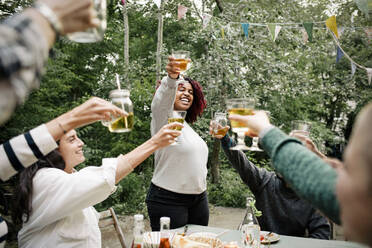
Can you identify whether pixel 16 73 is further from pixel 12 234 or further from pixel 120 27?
pixel 120 27

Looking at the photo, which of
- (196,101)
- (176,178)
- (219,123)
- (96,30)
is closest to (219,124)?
(219,123)

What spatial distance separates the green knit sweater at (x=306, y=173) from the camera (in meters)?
0.67

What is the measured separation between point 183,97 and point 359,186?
200 centimetres

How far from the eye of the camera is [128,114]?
111cm

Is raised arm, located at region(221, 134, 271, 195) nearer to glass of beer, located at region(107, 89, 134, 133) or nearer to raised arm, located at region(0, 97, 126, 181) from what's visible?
glass of beer, located at region(107, 89, 134, 133)

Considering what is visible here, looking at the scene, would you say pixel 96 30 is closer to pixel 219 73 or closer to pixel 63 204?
pixel 63 204

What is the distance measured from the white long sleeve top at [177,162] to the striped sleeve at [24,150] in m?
1.10

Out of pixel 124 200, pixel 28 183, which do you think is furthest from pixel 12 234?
pixel 28 183

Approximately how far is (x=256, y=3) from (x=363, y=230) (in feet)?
21.7

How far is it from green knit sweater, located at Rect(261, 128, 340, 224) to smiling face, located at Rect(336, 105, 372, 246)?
0.11 m

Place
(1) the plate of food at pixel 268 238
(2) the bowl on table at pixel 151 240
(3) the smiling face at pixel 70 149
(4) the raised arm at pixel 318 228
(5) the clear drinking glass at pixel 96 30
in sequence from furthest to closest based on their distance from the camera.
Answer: (4) the raised arm at pixel 318 228 → (1) the plate of food at pixel 268 238 → (3) the smiling face at pixel 70 149 → (2) the bowl on table at pixel 151 240 → (5) the clear drinking glass at pixel 96 30

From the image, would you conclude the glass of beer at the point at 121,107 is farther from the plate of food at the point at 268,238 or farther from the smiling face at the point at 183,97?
the smiling face at the point at 183,97

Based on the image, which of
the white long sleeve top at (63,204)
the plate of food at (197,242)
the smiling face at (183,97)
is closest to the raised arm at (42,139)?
the white long sleeve top at (63,204)

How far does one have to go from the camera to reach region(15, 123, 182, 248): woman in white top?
1.31 metres
